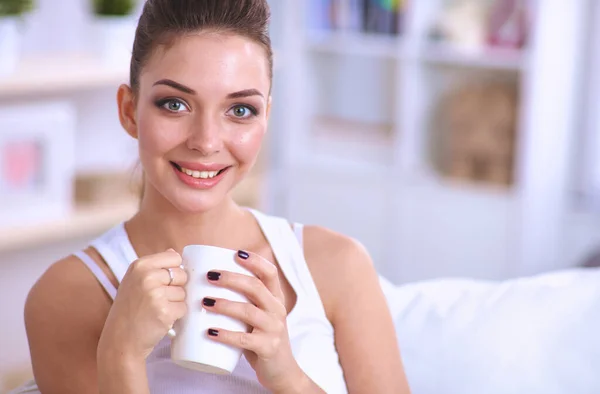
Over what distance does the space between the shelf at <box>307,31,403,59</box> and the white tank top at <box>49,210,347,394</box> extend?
107 inches

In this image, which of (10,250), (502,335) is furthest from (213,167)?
(10,250)

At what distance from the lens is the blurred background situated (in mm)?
3059

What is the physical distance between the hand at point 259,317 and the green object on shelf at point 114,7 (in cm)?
217

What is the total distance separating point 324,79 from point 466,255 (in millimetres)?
1125

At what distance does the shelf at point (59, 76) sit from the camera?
2.83 metres

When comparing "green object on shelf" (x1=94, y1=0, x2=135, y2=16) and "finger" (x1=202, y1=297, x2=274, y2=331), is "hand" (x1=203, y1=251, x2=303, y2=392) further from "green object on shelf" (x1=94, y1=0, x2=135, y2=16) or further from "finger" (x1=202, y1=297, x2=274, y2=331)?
"green object on shelf" (x1=94, y1=0, x2=135, y2=16)

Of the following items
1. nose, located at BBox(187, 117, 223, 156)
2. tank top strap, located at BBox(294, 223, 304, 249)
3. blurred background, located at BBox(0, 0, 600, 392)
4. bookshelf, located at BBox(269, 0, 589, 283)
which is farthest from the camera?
bookshelf, located at BBox(269, 0, 589, 283)

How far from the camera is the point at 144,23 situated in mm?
1244

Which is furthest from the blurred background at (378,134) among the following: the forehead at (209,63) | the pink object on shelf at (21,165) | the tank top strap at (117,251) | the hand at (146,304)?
the hand at (146,304)

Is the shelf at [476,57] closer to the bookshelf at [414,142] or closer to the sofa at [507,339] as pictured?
the bookshelf at [414,142]

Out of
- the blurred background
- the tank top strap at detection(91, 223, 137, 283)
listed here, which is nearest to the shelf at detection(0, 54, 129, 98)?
the blurred background

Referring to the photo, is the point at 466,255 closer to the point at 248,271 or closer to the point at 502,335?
the point at 502,335

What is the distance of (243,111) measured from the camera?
3.92 ft

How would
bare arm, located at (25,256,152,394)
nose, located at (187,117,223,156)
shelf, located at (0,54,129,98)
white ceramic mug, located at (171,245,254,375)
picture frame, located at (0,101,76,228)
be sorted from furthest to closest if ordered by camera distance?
picture frame, located at (0,101,76,228) < shelf, located at (0,54,129,98) < bare arm, located at (25,256,152,394) < nose, located at (187,117,223,156) < white ceramic mug, located at (171,245,254,375)
